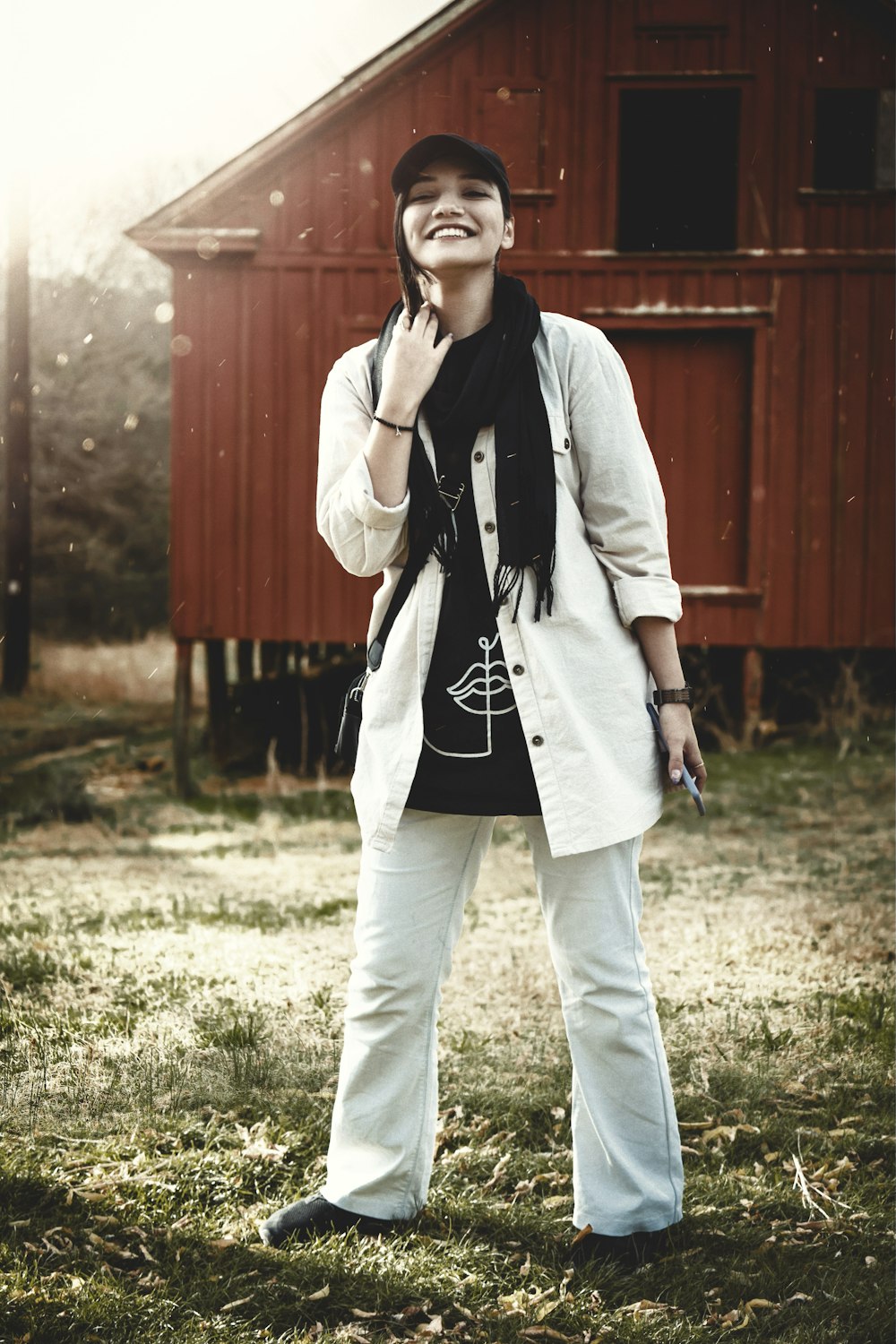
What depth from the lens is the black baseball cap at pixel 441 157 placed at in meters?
1.79

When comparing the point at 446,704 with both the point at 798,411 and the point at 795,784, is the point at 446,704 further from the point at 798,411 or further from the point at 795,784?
the point at 798,411

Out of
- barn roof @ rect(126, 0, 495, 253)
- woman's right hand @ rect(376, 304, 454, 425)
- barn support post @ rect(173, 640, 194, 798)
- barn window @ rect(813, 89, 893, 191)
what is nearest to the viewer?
woman's right hand @ rect(376, 304, 454, 425)

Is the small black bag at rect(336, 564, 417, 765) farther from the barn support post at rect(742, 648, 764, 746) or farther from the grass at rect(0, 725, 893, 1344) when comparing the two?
the barn support post at rect(742, 648, 764, 746)

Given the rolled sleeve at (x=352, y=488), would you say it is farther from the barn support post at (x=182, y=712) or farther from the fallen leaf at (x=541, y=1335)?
the barn support post at (x=182, y=712)

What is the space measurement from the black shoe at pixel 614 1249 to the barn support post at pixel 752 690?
547 centimetres

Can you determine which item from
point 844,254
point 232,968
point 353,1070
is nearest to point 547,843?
point 353,1070

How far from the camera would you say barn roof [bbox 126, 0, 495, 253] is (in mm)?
5988

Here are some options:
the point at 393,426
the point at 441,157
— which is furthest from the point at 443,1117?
the point at 441,157

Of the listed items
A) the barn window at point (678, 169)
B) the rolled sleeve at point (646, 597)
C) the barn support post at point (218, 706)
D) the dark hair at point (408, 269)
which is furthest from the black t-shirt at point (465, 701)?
the barn support post at point (218, 706)

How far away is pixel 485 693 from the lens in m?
1.87

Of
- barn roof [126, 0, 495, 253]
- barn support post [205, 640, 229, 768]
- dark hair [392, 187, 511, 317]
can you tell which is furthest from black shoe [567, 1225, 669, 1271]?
barn support post [205, 640, 229, 768]

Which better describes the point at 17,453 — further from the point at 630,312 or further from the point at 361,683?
the point at 361,683

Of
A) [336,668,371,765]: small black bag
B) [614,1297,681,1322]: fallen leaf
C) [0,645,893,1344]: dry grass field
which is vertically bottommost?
[0,645,893,1344]: dry grass field

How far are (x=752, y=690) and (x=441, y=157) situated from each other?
19.4ft
